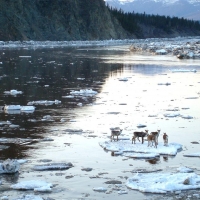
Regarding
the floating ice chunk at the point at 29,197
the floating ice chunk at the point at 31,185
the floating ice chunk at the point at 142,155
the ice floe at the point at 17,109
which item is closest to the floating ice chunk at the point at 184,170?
the floating ice chunk at the point at 142,155

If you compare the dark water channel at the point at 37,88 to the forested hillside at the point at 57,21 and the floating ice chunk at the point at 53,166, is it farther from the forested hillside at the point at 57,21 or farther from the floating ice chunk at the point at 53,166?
the forested hillside at the point at 57,21

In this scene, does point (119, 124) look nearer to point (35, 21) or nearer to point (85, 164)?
point (85, 164)

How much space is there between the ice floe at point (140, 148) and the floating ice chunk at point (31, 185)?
9.98 ft

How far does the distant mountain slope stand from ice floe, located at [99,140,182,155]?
74179mm

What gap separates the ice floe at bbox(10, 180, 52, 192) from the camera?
1034cm

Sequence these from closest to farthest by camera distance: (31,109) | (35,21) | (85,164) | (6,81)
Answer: (85,164) < (31,109) < (6,81) < (35,21)

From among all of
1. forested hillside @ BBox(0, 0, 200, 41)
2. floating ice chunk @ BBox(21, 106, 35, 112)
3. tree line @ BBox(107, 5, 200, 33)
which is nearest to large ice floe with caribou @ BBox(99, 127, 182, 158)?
floating ice chunk @ BBox(21, 106, 35, 112)

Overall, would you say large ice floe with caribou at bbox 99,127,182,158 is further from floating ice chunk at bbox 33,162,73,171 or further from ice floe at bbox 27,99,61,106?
ice floe at bbox 27,99,61,106

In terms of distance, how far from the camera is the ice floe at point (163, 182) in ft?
34.3

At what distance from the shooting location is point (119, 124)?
16891 mm

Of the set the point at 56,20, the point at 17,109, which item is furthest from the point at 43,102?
the point at 56,20

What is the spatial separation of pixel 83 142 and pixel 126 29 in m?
133

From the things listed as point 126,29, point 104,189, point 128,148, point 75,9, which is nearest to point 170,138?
point 128,148

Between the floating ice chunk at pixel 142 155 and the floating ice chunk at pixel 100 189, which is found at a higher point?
the floating ice chunk at pixel 142 155
